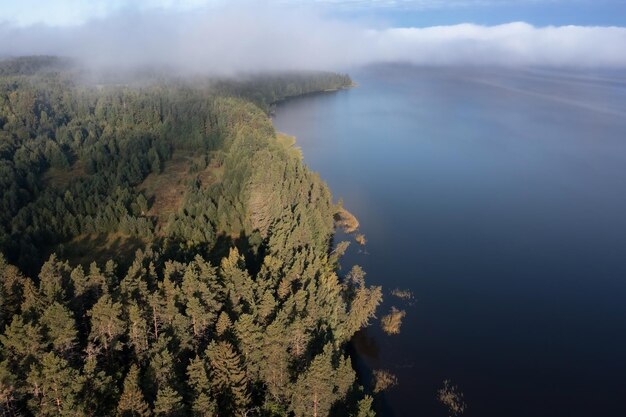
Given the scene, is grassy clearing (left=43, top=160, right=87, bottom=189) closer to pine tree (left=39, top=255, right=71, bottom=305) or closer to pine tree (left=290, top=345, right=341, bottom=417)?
pine tree (left=39, top=255, right=71, bottom=305)

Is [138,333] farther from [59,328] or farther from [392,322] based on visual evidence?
[392,322]

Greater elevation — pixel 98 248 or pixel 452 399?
pixel 98 248

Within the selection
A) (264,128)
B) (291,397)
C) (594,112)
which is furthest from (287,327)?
(594,112)

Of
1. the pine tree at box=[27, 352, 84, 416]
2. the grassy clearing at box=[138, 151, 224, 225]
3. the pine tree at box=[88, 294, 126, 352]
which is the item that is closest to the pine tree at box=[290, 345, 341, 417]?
the pine tree at box=[88, 294, 126, 352]

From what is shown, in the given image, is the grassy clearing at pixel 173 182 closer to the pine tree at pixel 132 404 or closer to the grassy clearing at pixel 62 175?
the grassy clearing at pixel 62 175

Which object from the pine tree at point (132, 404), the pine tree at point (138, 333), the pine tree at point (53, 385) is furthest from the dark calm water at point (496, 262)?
the pine tree at point (53, 385)

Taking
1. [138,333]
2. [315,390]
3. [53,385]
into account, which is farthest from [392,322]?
[53,385]

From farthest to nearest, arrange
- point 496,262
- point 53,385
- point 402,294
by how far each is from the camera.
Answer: point 496,262 → point 402,294 → point 53,385
